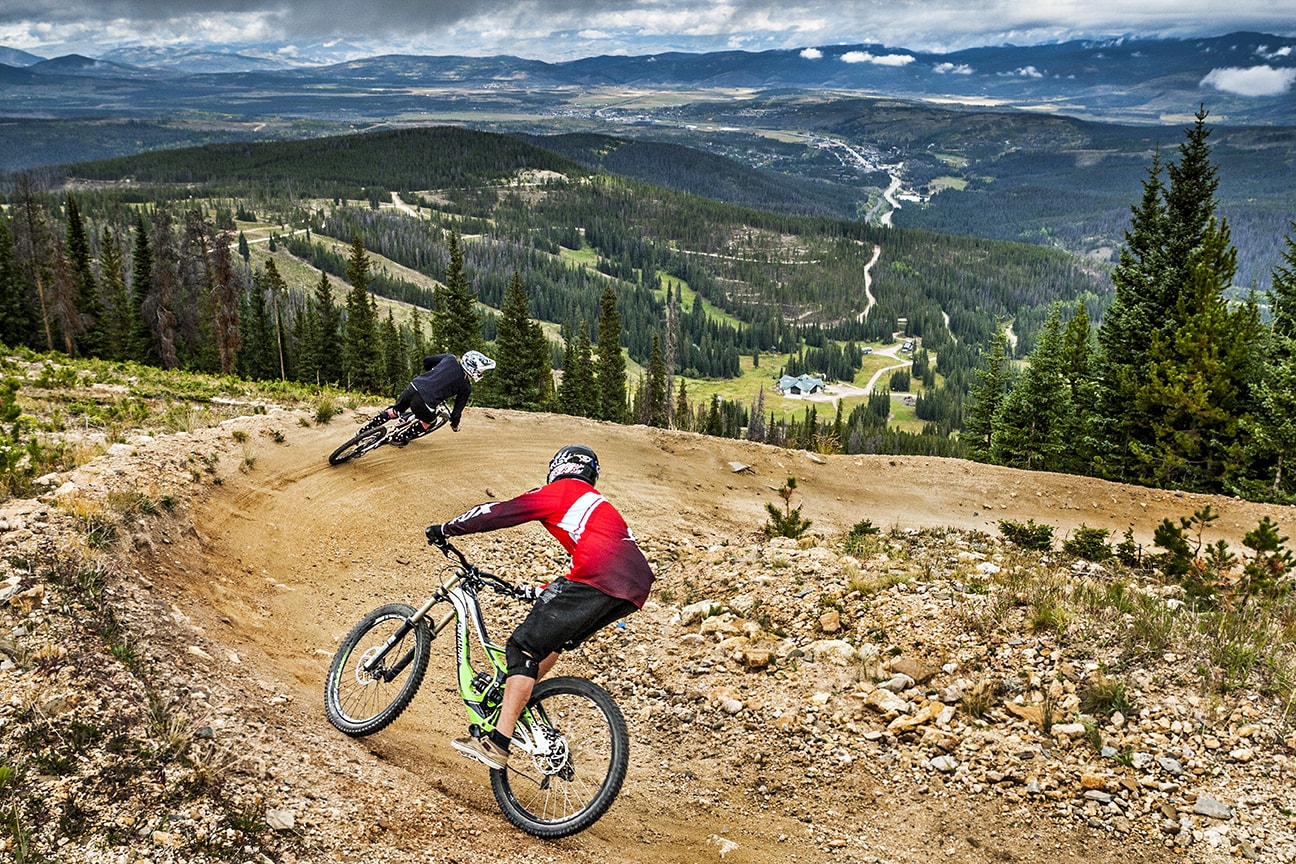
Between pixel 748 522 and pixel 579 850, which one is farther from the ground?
pixel 579 850

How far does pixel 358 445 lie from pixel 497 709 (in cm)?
1225

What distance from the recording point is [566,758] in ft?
Answer: 24.7

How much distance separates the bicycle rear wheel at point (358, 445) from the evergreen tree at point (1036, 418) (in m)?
33.2

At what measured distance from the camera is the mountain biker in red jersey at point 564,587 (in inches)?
298

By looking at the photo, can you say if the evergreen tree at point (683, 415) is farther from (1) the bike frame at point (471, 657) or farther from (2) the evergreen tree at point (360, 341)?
(1) the bike frame at point (471, 657)

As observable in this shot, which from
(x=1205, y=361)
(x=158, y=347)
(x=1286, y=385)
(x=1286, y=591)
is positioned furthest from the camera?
(x=158, y=347)

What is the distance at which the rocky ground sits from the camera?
7.04m

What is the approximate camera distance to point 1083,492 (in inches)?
1025

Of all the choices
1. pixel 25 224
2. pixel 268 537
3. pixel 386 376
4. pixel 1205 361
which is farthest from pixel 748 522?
pixel 25 224

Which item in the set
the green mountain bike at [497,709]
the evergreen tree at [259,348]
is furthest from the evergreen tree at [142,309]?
the green mountain bike at [497,709]

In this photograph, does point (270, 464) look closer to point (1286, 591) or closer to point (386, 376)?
point (1286, 591)

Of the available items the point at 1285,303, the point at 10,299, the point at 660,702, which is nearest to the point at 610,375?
the point at 10,299

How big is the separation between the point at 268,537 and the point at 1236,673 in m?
15.5

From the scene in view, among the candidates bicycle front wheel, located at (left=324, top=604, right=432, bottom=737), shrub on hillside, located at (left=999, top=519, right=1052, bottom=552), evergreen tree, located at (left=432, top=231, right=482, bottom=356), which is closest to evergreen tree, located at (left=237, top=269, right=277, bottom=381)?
evergreen tree, located at (left=432, top=231, right=482, bottom=356)
